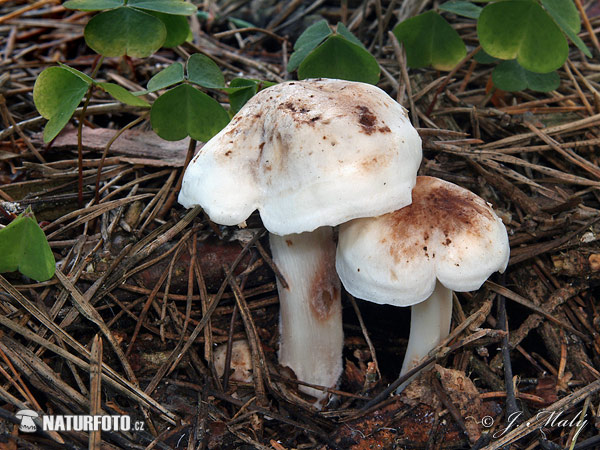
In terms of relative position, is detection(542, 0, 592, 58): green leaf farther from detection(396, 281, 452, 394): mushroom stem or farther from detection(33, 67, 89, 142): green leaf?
detection(33, 67, 89, 142): green leaf

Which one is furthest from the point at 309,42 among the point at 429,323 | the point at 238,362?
the point at 238,362

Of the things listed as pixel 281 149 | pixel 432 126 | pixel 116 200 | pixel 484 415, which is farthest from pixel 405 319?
pixel 116 200

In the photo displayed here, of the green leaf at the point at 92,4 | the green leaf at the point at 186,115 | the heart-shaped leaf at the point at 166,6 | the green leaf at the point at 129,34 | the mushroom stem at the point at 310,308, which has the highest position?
the green leaf at the point at 92,4

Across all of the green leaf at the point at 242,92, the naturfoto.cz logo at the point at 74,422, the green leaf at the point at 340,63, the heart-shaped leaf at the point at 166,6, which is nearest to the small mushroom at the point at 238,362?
the naturfoto.cz logo at the point at 74,422

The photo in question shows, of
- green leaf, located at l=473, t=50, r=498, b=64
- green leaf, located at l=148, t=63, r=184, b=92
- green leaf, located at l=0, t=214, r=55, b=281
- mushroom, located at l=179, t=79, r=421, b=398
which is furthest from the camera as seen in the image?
green leaf, located at l=473, t=50, r=498, b=64

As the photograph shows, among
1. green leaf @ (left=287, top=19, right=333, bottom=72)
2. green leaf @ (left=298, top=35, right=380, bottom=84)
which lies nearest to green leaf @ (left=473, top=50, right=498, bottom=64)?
green leaf @ (left=298, top=35, right=380, bottom=84)

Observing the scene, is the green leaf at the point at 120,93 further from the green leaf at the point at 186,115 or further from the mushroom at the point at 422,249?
the mushroom at the point at 422,249

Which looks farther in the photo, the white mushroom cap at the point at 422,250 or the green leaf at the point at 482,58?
the green leaf at the point at 482,58
